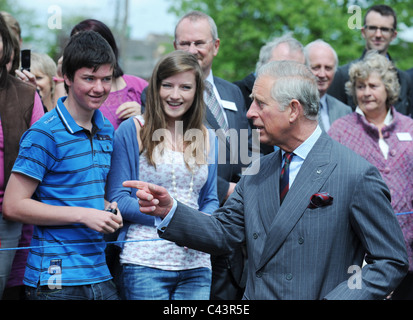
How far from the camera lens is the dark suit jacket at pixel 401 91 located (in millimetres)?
6750

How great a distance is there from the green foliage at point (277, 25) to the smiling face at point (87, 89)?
1983 cm

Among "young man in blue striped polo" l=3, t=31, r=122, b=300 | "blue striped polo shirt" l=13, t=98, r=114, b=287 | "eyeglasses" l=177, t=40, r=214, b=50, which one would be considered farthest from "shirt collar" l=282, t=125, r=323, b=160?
"eyeglasses" l=177, t=40, r=214, b=50

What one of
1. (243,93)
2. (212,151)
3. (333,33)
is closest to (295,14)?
(333,33)

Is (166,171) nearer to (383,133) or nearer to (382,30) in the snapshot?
(383,133)

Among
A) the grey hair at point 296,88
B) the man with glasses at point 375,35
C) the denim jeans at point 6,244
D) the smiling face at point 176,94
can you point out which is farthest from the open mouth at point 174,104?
the man with glasses at point 375,35

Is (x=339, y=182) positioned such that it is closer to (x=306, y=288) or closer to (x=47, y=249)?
(x=306, y=288)

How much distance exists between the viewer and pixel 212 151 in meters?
4.50

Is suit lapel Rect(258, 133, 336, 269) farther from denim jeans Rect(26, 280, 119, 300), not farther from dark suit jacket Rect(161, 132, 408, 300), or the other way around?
denim jeans Rect(26, 280, 119, 300)

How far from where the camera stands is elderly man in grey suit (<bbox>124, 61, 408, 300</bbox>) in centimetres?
315

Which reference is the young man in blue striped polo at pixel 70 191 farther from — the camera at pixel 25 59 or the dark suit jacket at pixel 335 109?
the dark suit jacket at pixel 335 109

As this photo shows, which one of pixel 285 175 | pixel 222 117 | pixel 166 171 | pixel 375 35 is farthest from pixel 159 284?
pixel 375 35

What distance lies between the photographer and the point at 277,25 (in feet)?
83.5
